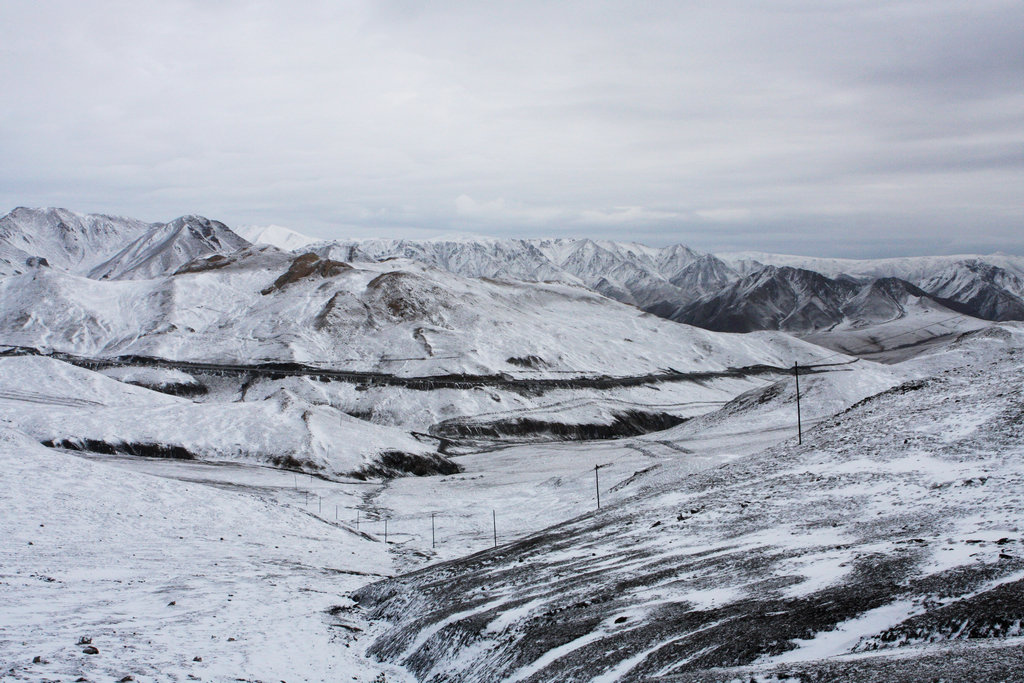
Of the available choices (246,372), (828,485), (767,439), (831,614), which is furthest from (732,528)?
(246,372)

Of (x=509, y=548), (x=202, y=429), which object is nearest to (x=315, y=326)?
(x=202, y=429)

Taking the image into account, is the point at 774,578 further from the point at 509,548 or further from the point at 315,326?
the point at 315,326

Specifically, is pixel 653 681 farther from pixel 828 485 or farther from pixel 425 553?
pixel 425 553

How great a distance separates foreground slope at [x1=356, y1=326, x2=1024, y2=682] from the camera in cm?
1555

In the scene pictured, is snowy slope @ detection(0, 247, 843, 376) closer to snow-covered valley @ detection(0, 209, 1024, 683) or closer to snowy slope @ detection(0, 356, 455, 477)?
snowy slope @ detection(0, 356, 455, 477)

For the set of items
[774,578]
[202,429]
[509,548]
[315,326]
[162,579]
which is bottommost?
[202,429]

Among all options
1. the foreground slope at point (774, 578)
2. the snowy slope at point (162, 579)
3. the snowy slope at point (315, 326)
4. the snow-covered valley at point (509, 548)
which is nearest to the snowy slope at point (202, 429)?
the snow-covered valley at point (509, 548)

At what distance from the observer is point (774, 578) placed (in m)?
20.7

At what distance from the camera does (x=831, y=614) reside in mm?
16875

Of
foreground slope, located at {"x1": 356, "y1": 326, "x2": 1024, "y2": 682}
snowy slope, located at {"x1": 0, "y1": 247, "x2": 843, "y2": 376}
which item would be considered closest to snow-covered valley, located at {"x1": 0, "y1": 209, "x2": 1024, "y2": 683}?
foreground slope, located at {"x1": 356, "y1": 326, "x2": 1024, "y2": 682}

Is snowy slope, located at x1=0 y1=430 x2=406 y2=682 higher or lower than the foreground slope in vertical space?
lower

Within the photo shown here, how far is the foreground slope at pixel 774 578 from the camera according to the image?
15.6 m

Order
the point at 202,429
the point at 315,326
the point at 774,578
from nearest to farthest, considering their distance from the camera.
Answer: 1. the point at 774,578
2. the point at 202,429
3. the point at 315,326

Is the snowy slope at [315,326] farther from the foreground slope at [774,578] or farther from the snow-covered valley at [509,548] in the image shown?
the foreground slope at [774,578]
